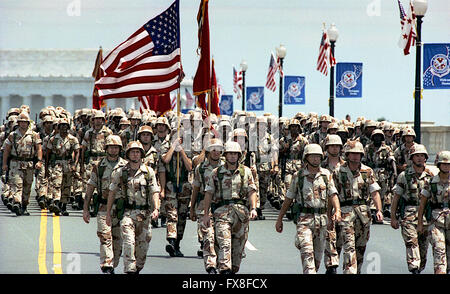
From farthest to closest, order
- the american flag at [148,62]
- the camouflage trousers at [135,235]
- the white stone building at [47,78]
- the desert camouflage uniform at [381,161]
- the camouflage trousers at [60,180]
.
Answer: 1. the white stone building at [47,78]
2. the camouflage trousers at [60,180]
3. the desert camouflage uniform at [381,161]
4. the american flag at [148,62]
5. the camouflage trousers at [135,235]

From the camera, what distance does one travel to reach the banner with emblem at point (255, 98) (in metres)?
51.7

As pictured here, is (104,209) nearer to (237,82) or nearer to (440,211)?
(440,211)

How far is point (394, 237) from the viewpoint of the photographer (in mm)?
18266

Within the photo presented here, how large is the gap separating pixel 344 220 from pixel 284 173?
30.7 ft

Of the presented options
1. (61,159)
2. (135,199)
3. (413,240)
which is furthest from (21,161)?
(413,240)

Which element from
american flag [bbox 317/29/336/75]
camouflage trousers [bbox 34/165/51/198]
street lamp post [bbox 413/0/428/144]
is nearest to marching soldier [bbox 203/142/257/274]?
camouflage trousers [bbox 34/165/51/198]

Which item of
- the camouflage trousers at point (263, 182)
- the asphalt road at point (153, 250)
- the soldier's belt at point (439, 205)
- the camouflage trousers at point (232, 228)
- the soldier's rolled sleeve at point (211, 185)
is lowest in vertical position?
the asphalt road at point (153, 250)

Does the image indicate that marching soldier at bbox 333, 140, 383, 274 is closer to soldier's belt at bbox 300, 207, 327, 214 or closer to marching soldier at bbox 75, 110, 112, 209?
soldier's belt at bbox 300, 207, 327, 214

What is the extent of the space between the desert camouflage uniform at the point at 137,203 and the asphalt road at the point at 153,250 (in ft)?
3.05

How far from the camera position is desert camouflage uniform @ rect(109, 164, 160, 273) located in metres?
12.6

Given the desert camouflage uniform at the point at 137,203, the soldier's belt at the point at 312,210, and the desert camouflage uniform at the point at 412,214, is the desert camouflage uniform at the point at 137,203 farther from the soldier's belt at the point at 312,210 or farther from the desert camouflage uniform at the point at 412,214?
the desert camouflage uniform at the point at 412,214

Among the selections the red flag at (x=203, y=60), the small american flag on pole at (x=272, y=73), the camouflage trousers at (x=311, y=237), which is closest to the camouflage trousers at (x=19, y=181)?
the red flag at (x=203, y=60)

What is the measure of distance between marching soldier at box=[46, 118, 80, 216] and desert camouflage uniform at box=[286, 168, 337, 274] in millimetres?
10155
